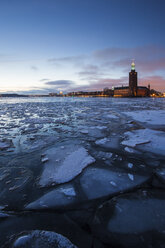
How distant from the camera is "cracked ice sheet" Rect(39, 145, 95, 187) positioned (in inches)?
83.7

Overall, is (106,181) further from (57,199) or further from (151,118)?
(151,118)

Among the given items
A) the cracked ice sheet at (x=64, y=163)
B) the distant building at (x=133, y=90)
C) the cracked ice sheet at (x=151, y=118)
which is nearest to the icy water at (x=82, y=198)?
the cracked ice sheet at (x=64, y=163)

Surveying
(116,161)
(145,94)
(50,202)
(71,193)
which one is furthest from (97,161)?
(145,94)

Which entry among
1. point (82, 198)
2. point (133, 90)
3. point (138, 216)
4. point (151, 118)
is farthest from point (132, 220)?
point (133, 90)

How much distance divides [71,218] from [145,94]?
478 feet

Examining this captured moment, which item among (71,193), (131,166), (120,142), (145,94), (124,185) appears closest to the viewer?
(71,193)

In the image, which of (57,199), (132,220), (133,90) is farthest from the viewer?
(133,90)

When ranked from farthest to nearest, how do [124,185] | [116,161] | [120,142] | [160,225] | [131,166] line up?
[120,142] → [116,161] → [131,166] → [124,185] → [160,225]

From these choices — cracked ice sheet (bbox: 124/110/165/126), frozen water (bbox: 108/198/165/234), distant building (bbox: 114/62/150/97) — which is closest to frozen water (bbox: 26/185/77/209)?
frozen water (bbox: 108/198/165/234)

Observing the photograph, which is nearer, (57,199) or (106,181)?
(57,199)

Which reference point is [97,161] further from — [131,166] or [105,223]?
[105,223]

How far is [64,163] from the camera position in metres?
2.62

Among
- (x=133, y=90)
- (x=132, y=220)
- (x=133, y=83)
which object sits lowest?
(x=132, y=220)

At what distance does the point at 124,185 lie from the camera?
6.36 feet
